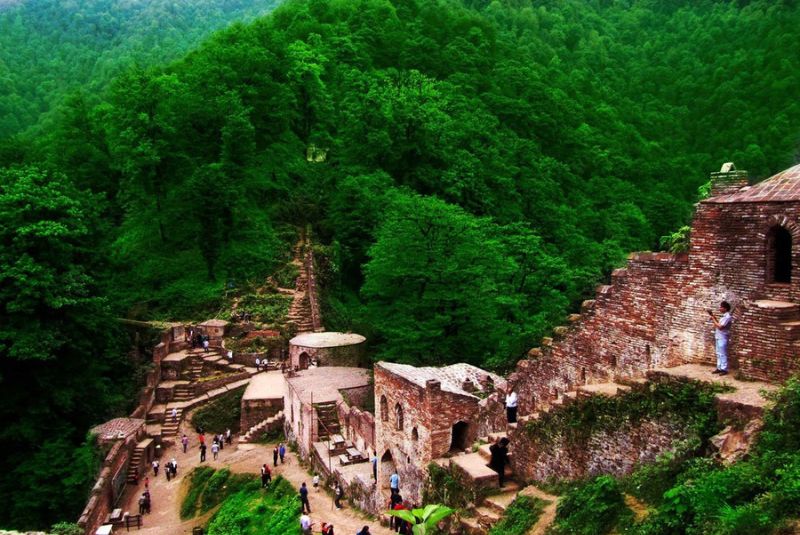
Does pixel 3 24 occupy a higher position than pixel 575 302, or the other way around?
pixel 3 24

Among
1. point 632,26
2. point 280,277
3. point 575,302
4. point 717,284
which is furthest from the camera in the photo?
point 632,26

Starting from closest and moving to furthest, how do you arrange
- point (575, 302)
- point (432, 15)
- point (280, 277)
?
point (575, 302), point (280, 277), point (432, 15)

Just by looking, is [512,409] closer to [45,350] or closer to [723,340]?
[723,340]

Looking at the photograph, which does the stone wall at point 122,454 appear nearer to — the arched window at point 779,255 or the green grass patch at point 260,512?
the green grass patch at point 260,512

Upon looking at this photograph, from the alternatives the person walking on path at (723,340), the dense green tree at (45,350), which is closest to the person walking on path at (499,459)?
the person walking on path at (723,340)

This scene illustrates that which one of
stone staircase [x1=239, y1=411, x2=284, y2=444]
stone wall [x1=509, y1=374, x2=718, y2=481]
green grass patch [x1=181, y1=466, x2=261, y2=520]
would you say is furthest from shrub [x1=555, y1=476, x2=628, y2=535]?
stone staircase [x1=239, y1=411, x2=284, y2=444]

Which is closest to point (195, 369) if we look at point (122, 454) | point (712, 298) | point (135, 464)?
point (135, 464)

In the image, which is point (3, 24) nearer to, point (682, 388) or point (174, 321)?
point (174, 321)

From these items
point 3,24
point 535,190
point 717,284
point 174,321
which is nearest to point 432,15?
point 535,190
